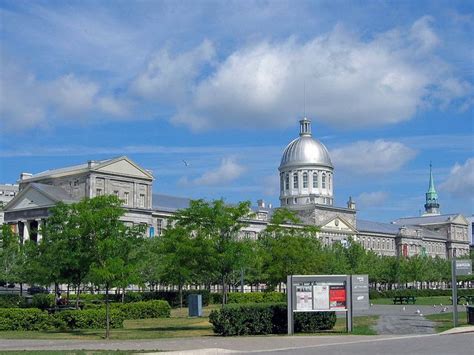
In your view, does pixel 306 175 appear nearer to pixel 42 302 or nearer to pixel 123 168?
pixel 123 168

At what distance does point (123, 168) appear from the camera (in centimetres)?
9719

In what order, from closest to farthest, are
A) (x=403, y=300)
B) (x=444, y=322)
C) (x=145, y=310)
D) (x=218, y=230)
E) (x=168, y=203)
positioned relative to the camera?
(x=444, y=322) → (x=218, y=230) → (x=145, y=310) → (x=403, y=300) → (x=168, y=203)

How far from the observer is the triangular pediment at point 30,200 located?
9300 cm

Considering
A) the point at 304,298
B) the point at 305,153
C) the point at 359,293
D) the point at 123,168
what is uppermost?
the point at 305,153

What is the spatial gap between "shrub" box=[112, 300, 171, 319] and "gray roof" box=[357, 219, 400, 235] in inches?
4228

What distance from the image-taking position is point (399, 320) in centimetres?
3922

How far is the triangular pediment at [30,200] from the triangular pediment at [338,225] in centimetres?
5457

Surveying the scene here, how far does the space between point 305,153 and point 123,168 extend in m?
51.2

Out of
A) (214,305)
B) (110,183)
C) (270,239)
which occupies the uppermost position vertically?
(110,183)

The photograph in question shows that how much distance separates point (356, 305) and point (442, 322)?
839cm

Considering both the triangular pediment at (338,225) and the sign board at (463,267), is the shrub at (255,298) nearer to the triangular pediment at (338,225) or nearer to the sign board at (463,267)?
the sign board at (463,267)

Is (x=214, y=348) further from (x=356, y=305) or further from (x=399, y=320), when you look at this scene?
(x=399, y=320)

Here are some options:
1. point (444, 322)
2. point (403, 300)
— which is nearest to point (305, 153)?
point (403, 300)

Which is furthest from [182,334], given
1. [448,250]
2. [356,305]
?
[448,250]
